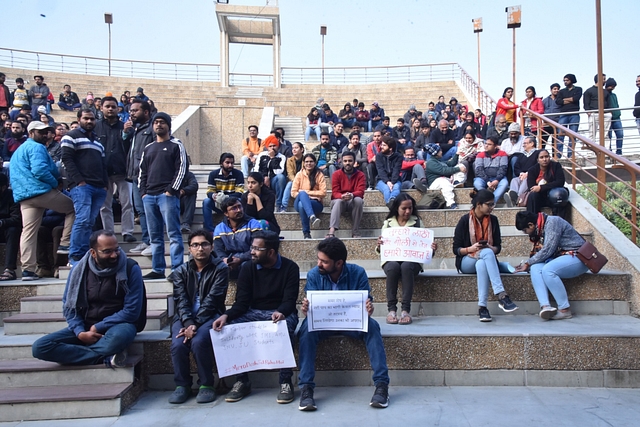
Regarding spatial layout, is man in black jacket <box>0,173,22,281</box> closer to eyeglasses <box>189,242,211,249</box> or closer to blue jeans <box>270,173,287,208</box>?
eyeglasses <box>189,242,211,249</box>

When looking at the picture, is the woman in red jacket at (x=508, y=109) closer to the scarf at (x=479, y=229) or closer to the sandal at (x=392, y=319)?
the scarf at (x=479, y=229)

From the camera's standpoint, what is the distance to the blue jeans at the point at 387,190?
821 centimetres

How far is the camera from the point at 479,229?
225 inches

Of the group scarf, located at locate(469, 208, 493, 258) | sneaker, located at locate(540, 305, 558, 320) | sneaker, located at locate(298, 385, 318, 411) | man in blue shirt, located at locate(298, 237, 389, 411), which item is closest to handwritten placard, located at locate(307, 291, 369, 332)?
man in blue shirt, located at locate(298, 237, 389, 411)

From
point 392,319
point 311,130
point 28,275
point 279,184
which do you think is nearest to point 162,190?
point 28,275

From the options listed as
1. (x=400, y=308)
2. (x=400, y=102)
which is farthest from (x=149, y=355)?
(x=400, y=102)

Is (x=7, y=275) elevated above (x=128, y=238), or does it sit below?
below

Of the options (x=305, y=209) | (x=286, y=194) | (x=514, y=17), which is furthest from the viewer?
(x=514, y=17)

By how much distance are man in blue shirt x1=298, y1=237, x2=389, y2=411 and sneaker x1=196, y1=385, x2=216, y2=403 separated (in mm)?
744

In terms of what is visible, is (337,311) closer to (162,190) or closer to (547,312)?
(547,312)

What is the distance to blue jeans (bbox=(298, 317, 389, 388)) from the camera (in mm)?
4289

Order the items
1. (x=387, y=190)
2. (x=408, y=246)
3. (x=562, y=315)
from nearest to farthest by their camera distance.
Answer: (x=562, y=315) → (x=408, y=246) → (x=387, y=190)

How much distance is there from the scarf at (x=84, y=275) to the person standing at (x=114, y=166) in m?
2.39

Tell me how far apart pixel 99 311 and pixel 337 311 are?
2052mm
